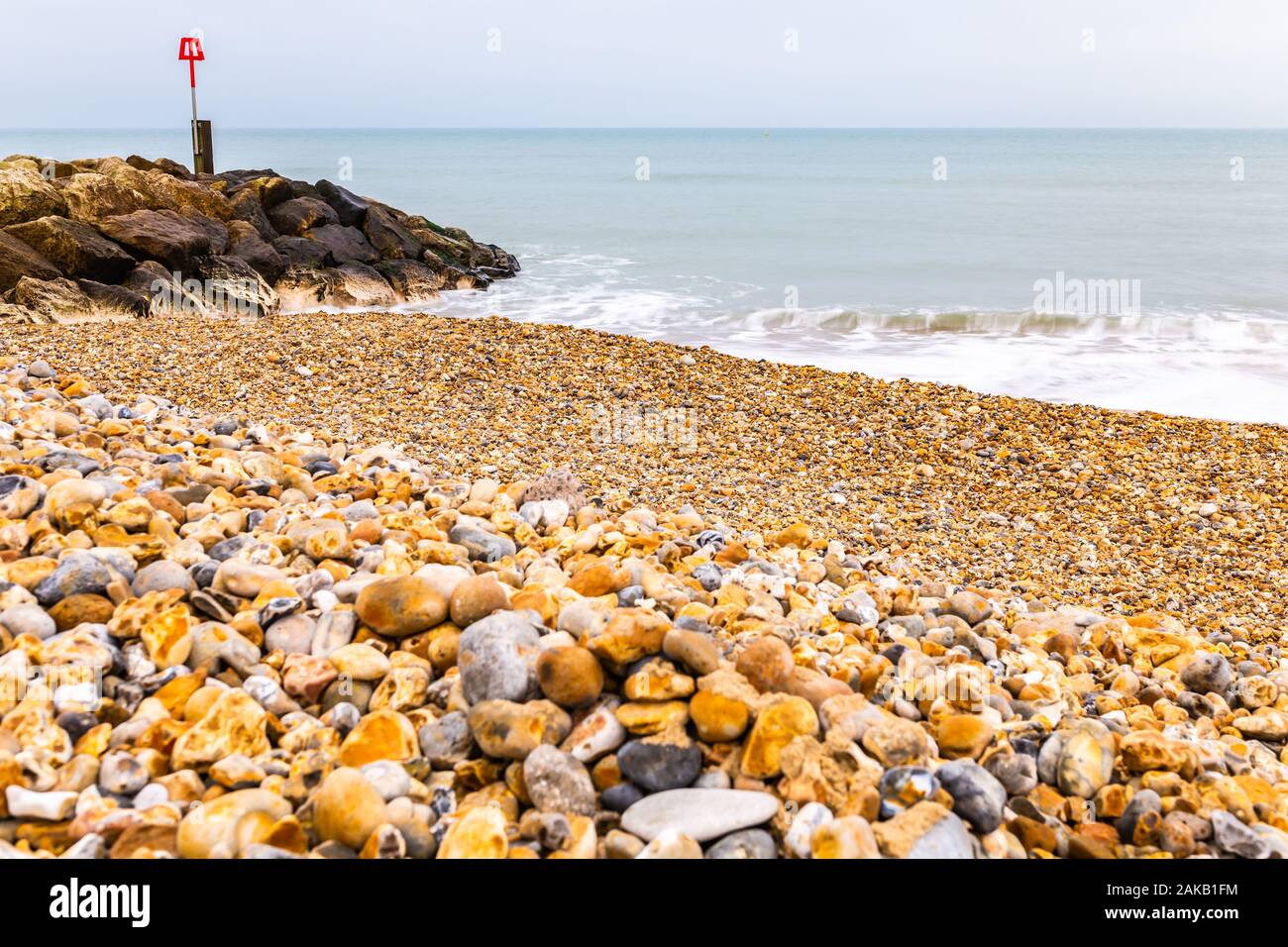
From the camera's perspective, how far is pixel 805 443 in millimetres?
6238

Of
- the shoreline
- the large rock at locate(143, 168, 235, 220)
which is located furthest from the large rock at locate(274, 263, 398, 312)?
the shoreline

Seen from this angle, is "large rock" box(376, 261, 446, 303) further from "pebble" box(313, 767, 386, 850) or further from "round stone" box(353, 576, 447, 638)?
"pebble" box(313, 767, 386, 850)

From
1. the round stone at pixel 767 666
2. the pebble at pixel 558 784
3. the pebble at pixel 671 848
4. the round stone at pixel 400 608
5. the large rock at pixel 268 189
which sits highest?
the large rock at pixel 268 189

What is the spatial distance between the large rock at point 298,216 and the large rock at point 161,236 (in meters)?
2.92

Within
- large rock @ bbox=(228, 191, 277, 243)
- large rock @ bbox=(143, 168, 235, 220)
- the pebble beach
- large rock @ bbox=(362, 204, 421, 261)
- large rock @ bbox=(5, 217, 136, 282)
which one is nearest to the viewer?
the pebble beach

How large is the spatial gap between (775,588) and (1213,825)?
1475 millimetres

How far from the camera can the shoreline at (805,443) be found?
188 inches

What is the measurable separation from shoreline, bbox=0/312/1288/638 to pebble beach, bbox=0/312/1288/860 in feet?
0.13

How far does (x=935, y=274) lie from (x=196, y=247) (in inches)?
501

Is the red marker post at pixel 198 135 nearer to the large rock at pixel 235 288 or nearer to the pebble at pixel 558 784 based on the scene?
the large rock at pixel 235 288

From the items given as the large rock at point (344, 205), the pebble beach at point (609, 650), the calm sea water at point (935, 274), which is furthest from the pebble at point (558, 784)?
the large rock at point (344, 205)

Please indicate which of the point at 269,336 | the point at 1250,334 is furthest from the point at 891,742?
the point at 1250,334

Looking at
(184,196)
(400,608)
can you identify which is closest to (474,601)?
(400,608)

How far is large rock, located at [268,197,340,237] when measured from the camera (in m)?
14.9
